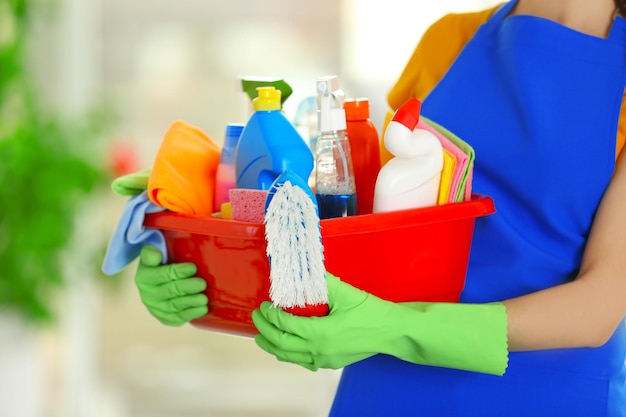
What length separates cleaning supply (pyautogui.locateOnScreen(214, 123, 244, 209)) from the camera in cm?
100

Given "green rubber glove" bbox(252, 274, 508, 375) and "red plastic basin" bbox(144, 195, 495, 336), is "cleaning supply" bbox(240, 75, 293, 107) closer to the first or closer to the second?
"red plastic basin" bbox(144, 195, 495, 336)

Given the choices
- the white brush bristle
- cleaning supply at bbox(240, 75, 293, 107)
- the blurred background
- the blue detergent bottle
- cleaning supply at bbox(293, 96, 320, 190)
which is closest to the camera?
the white brush bristle

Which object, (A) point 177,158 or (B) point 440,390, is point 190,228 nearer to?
(A) point 177,158

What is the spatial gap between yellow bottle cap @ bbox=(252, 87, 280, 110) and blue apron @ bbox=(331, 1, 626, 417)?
0.28m

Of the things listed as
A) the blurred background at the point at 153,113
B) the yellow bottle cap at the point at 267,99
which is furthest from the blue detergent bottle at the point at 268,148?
the blurred background at the point at 153,113

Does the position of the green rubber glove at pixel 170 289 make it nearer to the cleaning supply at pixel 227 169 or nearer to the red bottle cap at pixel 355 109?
the cleaning supply at pixel 227 169

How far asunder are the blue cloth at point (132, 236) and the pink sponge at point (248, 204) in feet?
0.46

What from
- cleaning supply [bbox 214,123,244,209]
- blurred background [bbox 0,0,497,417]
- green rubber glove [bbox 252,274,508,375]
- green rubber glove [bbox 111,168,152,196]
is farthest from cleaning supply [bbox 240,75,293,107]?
blurred background [bbox 0,0,497,417]

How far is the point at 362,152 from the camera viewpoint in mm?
995

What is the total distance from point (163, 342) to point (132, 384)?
234mm

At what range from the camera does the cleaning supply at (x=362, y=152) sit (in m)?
1.00

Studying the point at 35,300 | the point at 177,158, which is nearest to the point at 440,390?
the point at 177,158

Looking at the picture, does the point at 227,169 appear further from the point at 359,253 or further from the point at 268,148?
the point at 359,253

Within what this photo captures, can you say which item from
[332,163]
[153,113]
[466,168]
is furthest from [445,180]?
[153,113]
